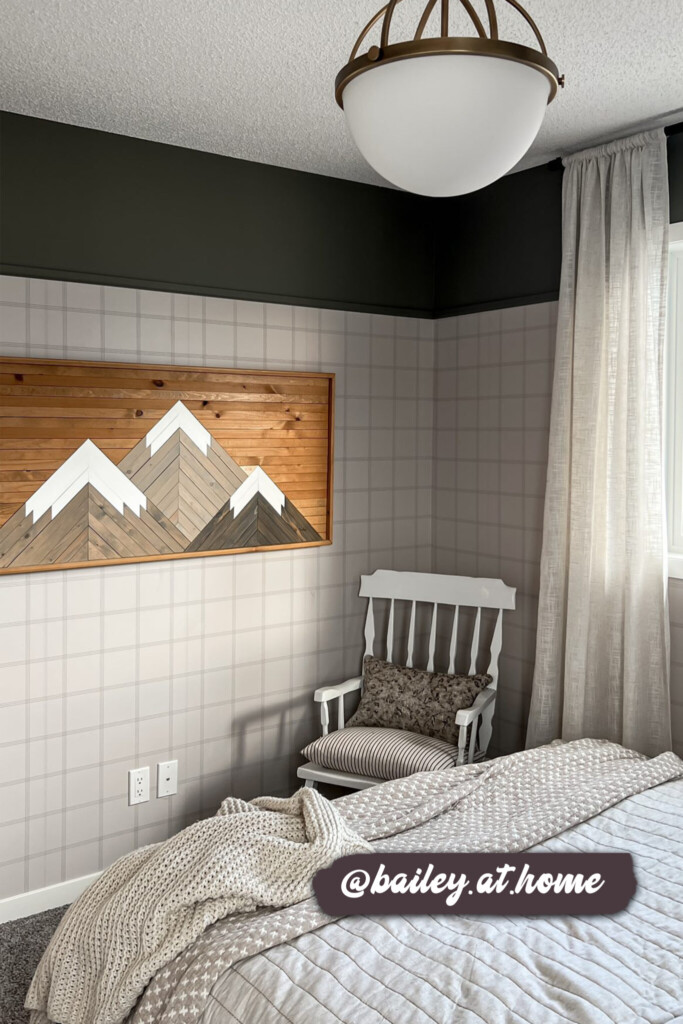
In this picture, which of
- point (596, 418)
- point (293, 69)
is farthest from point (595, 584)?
point (293, 69)

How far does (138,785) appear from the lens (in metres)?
3.21

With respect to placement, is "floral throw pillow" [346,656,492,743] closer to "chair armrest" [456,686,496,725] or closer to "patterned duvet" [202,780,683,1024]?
"chair armrest" [456,686,496,725]

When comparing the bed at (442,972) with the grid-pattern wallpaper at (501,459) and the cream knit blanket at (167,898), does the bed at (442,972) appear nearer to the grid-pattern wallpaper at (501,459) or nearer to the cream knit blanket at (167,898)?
the cream knit blanket at (167,898)

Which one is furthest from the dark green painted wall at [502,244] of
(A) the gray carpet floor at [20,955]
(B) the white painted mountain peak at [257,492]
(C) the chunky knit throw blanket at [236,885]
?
(A) the gray carpet floor at [20,955]

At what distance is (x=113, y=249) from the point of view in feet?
10.1

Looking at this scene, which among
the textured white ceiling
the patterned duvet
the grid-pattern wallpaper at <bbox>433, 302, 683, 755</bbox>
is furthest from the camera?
the grid-pattern wallpaper at <bbox>433, 302, 683, 755</bbox>

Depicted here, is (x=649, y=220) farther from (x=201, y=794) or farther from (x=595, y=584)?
(x=201, y=794)

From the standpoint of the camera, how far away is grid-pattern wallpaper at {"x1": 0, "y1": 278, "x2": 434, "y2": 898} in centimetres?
298

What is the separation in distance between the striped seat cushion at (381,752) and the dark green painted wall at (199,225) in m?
1.70

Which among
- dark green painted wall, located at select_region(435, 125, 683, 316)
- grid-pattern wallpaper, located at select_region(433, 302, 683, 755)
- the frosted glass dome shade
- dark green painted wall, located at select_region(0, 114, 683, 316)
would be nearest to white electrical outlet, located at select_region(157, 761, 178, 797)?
grid-pattern wallpaper, located at select_region(433, 302, 683, 755)

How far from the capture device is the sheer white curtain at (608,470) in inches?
117

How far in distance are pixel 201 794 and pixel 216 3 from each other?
2615 mm

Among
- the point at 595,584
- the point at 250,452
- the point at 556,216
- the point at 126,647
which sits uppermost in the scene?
the point at 556,216

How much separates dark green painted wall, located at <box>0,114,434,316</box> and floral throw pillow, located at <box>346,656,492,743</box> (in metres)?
1.53
